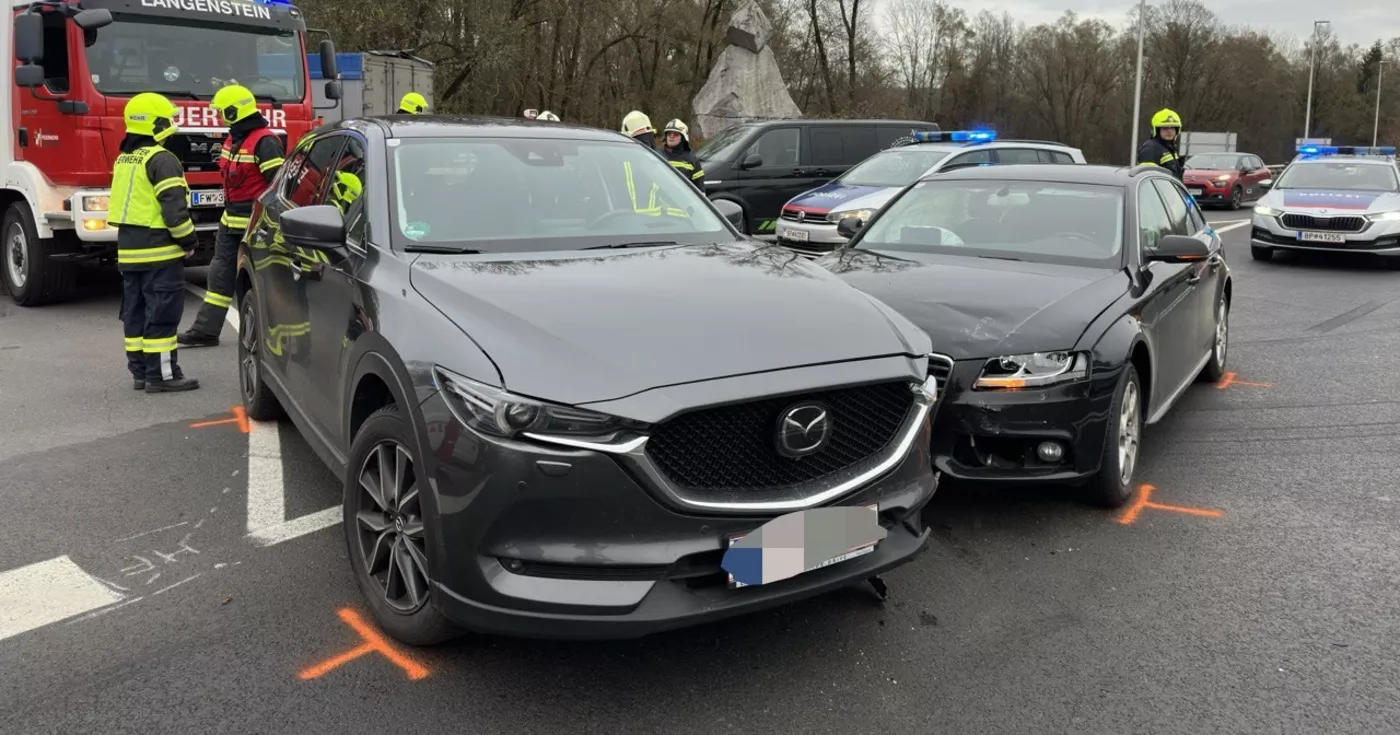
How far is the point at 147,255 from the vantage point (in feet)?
22.4

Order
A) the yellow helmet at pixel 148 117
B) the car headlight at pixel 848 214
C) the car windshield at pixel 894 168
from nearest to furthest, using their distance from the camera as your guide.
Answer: the yellow helmet at pixel 148 117 < the car headlight at pixel 848 214 < the car windshield at pixel 894 168

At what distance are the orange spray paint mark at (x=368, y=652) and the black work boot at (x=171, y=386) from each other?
3998mm

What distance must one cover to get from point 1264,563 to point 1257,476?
1.29 metres

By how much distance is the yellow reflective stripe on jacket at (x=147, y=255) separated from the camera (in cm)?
681

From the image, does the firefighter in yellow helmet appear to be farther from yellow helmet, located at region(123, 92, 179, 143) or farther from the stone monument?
the stone monument

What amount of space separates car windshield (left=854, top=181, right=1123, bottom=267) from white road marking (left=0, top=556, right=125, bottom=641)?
4.25m

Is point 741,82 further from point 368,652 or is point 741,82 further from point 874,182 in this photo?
point 368,652

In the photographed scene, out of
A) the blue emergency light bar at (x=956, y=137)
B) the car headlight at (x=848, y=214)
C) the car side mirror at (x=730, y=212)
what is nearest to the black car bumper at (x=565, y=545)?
the car side mirror at (x=730, y=212)

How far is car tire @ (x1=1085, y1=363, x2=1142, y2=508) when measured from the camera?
15.1 ft

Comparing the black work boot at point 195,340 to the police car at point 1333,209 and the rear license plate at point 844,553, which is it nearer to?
the rear license plate at point 844,553

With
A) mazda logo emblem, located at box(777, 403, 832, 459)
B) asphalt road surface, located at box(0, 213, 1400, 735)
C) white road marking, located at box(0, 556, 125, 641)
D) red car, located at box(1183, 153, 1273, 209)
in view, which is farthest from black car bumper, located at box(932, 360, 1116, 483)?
red car, located at box(1183, 153, 1273, 209)

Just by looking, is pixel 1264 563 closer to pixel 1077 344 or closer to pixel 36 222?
pixel 1077 344

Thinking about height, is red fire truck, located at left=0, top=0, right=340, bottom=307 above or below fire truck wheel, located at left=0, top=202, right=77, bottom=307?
above

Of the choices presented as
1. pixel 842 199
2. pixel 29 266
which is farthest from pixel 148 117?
pixel 842 199
